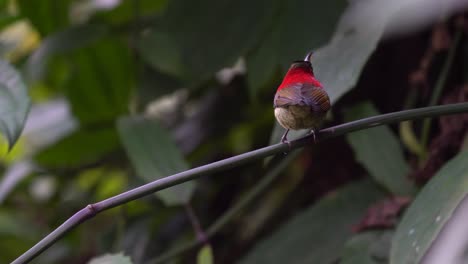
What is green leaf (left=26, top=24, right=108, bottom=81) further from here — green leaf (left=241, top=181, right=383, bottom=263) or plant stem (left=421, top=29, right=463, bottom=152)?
plant stem (left=421, top=29, right=463, bottom=152)

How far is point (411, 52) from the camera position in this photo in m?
1.23

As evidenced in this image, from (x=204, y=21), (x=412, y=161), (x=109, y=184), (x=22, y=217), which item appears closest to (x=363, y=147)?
(x=412, y=161)

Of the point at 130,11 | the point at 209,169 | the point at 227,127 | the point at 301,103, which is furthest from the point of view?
the point at 130,11

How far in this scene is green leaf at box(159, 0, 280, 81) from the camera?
1137mm

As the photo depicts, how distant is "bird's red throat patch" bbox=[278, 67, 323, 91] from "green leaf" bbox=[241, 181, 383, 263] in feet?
1.16

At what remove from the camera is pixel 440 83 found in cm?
103

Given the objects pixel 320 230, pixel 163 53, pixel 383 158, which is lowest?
pixel 320 230

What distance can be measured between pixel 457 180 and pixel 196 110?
2.85 ft

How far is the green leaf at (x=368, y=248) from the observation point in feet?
2.83

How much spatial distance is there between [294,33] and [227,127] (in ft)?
1.22

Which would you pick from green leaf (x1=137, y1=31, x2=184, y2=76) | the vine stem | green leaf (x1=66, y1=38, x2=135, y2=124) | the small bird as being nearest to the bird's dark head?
the small bird

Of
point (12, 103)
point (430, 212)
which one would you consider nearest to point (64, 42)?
point (12, 103)

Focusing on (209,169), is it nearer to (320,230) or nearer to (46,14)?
(320,230)

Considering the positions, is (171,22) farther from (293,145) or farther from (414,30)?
(293,145)
